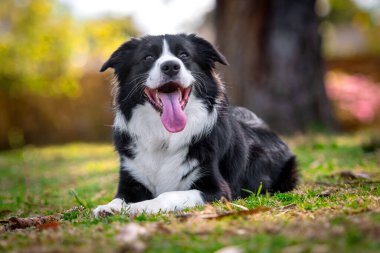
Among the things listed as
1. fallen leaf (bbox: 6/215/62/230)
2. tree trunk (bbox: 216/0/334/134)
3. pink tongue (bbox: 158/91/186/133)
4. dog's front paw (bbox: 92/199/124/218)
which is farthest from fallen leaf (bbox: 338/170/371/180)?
tree trunk (bbox: 216/0/334/134)

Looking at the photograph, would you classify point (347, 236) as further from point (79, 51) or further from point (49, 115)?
point (79, 51)

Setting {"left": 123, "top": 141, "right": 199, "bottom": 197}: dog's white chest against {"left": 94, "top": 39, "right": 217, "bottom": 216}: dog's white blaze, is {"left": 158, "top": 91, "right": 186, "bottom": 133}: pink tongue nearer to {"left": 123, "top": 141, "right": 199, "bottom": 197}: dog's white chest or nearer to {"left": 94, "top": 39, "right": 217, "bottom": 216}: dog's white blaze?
{"left": 94, "top": 39, "right": 217, "bottom": 216}: dog's white blaze

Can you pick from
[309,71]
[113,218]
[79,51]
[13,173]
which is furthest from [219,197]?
[79,51]

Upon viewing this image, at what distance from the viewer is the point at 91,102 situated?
65.3 feet

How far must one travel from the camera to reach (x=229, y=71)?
1341 centimetres

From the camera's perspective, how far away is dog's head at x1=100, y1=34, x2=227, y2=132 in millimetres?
4945

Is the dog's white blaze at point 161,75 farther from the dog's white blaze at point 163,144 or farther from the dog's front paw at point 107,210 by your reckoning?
the dog's front paw at point 107,210

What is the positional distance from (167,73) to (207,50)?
800mm

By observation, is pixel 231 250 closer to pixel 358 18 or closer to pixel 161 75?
pixel 161 75

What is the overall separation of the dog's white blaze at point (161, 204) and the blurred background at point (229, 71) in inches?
323

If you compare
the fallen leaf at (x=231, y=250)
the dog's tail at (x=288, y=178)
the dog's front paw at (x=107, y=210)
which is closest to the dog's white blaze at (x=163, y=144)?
the dog's front paw at (x=107, y=210)

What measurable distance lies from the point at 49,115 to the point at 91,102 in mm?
1619

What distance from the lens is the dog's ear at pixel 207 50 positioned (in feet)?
17.9

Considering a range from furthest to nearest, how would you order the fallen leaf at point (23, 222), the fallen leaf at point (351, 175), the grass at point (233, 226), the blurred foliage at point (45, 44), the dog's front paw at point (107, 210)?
the blurred foliage at point (45, 44), the fallen leaf at point (351, 175), the dog's front paw at point (107, 210), the fallen leaf at point (23, 222), the grass at point (233, 226)
